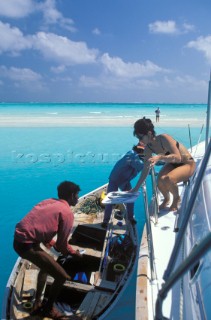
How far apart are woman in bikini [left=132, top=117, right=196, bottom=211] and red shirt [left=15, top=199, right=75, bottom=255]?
1.70 m

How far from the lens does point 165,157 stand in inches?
194

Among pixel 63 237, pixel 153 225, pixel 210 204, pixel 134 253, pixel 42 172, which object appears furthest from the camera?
pixel 42 172

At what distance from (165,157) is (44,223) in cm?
227

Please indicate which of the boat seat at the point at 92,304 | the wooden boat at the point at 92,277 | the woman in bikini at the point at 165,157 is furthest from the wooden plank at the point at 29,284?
the woman in bikini at the point at 165,157

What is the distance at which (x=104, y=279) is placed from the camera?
15.8ft

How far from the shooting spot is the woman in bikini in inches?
197

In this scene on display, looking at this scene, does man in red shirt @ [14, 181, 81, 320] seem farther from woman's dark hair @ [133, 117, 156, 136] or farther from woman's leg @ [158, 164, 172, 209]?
woman's leg @ [158, 164, 172, 209]

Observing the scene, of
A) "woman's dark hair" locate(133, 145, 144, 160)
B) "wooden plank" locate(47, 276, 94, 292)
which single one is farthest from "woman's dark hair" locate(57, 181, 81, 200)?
"woman's dark hair" locate(133, 145, 144, 160)

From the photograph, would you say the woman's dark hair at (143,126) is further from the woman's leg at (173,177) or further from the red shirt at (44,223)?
the red shirt at (44,223)

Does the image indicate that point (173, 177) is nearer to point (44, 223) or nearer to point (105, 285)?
point (105, 285)

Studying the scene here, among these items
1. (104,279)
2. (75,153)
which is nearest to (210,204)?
(104,279)

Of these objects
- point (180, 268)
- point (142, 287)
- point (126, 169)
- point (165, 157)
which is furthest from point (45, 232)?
point (126, 169)

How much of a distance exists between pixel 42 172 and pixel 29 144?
32.7 ft

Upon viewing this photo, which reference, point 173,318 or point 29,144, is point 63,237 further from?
point 29,144
